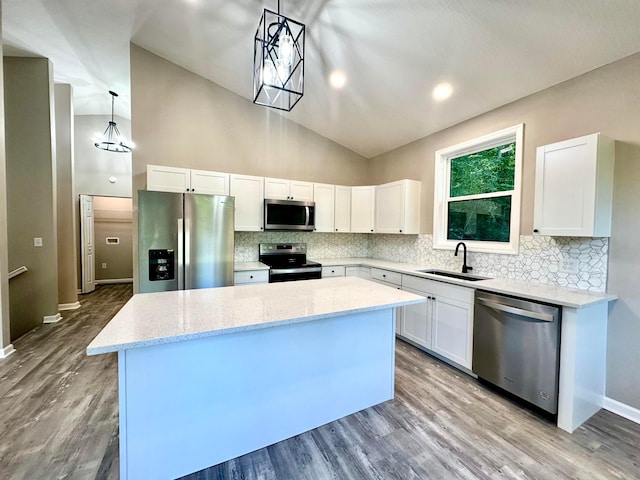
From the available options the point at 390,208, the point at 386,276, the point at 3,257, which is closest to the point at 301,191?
the point at 390,208

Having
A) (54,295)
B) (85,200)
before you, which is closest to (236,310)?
(54,295)

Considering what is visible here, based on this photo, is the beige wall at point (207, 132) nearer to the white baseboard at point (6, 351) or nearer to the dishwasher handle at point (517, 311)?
the white baseboard at point (6, 351)

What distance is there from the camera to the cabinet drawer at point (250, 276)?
130 inches

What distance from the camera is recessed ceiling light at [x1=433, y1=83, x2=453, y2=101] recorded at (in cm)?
275

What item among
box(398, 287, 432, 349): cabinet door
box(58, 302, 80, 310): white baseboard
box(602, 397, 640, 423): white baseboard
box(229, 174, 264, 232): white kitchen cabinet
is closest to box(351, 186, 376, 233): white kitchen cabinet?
box(398, 287, 432, 349): cabinet door

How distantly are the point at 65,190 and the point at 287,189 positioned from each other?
3.79 metres

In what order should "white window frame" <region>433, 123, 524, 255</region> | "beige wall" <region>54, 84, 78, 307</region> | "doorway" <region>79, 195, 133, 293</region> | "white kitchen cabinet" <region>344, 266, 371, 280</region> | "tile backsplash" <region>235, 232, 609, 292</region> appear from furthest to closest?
"doorway" <region>79, 195, 133, 293</region> < "beige wall" <region>54, 84, 78, 307</region> < "white kitchen cabinet" <region>344, 266, 371, 280</region> < "white window frame" <region>433, 123, 524, 255</region> < "tile backsplash" <region>235, 232, 609, 292</region>

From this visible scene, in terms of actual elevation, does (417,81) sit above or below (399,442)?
above

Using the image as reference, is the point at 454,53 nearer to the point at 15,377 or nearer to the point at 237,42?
the point at 237,42

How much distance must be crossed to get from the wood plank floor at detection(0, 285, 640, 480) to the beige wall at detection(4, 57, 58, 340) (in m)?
1.67

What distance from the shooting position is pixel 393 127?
3.74m

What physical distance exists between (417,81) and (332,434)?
3.28 meters

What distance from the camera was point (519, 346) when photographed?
84.5 inches

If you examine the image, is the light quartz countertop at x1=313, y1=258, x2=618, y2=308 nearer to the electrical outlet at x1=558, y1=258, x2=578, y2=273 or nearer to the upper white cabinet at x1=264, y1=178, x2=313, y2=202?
the electrical outlet at x1=558, y1=258, x2=578, y2=273
